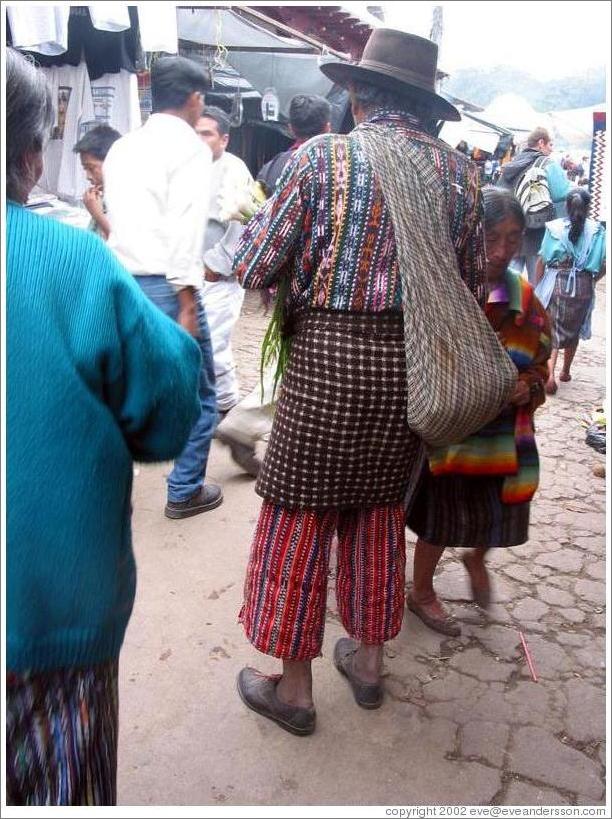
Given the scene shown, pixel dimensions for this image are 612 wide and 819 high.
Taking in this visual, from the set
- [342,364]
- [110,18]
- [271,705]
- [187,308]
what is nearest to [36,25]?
[110,18]

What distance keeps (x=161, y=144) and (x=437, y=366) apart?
5.20ft

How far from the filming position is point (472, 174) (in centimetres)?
209

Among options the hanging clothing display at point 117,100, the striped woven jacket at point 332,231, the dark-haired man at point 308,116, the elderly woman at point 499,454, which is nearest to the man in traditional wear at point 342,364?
the striped woven jacket at point 332,231

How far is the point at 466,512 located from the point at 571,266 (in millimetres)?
4246

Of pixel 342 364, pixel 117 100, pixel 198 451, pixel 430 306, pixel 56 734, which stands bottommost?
pixel 198 451

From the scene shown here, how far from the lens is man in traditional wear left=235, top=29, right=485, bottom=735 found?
6.30 ft

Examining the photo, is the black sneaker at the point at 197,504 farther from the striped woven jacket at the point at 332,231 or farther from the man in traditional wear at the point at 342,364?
the striped woven jacket at the point at 332,231

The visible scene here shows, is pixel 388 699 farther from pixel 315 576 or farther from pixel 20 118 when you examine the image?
pixel 20 118

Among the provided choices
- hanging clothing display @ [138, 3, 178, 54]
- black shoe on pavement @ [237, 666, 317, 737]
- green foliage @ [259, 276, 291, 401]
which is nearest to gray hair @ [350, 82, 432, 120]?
green foliage @ [259, 276, 291, 401]

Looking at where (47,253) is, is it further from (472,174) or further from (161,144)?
(161,144)

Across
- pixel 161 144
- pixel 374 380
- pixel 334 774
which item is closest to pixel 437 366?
pixel 374 380

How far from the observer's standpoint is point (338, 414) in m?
2.02

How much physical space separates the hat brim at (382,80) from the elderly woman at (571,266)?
4274 millimetres

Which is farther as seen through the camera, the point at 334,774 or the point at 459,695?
the point at 459,695
